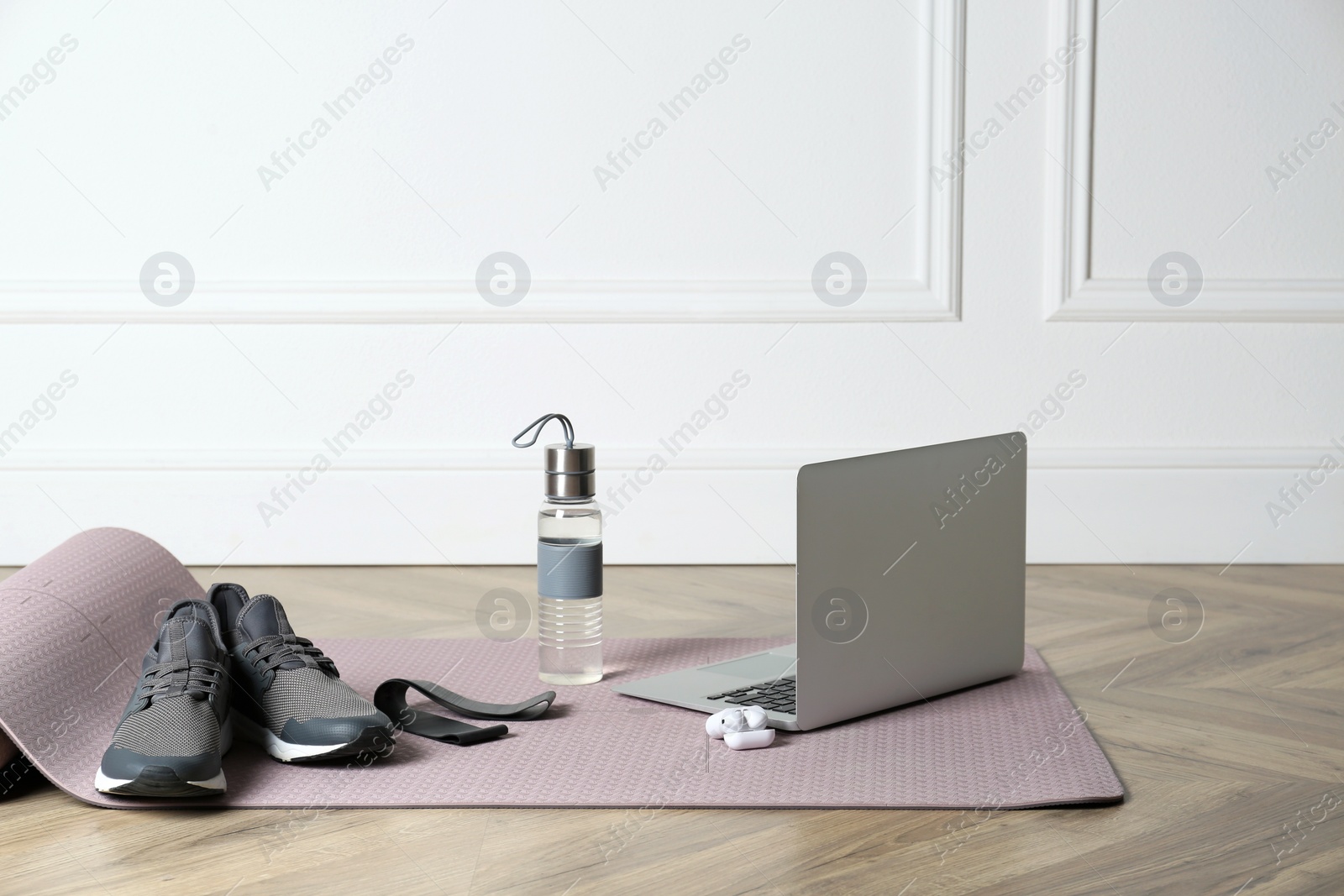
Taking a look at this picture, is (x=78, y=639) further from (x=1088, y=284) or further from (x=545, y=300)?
(x=1088, y=284)

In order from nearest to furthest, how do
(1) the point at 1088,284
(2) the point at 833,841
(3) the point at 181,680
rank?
(2) the point at 833,841 → (3) the point at 181,680 → (1) the point at 1088,284

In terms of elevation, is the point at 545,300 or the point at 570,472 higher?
the point at 545,300

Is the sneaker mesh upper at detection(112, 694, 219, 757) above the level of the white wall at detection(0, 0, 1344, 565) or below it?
below

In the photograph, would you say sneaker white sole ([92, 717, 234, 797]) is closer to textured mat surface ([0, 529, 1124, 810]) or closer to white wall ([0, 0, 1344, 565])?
textured mat surface ([0, 529, 1124, 810])

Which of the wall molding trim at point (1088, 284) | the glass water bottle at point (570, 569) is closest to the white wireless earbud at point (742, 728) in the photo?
the glass water bottle at point (570, 569)

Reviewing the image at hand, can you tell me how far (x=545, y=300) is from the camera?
2.22 metres

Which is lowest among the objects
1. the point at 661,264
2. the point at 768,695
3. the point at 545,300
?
the point at 768,695

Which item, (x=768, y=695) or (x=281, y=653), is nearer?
(x=281, y=653)

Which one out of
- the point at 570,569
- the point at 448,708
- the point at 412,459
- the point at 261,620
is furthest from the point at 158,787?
the point at 412,459

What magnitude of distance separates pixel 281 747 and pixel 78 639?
0.96 ft

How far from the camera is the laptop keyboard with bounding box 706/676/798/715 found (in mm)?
1216

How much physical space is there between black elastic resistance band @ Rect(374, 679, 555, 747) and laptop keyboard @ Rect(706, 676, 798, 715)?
0.19 meters

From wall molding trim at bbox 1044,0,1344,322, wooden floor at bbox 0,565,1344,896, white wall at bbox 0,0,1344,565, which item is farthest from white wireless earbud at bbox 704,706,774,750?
wall molding trim at bbox 1044,0,1344,322

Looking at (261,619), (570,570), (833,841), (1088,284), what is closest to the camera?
(833,841)
